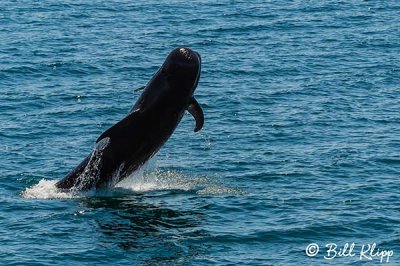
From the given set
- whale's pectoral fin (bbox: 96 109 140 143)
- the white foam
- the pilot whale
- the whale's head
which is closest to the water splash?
the white foam

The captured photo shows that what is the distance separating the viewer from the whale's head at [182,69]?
1704 inches

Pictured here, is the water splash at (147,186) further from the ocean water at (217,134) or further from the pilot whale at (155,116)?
the pilot whale at (155,116)

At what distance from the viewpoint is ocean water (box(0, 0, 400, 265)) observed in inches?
1585

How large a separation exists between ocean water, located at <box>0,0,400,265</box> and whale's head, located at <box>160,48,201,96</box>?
440 cm

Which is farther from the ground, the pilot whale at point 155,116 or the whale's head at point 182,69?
the whale's head at point 182,69

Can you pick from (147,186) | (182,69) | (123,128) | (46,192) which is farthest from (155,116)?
(46,192)

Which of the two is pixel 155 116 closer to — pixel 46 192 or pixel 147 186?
pixel 147 186

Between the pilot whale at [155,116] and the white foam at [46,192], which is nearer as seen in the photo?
the pilot whale at [155,116]

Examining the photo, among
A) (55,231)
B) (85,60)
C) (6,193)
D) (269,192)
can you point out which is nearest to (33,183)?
(6,193)

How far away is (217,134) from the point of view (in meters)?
55.0

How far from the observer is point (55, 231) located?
134 ft

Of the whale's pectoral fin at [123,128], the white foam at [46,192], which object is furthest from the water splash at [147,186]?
the whale's pectoral fin at [123,128]

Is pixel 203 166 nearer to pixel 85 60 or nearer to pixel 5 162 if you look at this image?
pixel 5 162

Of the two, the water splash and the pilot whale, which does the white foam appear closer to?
the water splash
